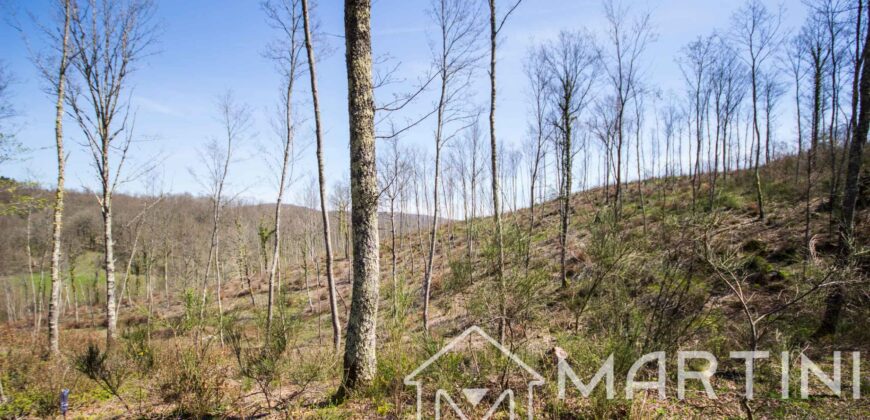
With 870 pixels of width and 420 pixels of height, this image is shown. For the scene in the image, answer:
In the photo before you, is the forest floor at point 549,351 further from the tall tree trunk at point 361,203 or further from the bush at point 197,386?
the tall tree trunk at point 361,203

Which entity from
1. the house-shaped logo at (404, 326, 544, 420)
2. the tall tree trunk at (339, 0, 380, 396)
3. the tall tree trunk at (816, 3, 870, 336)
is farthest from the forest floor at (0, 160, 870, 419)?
the tall tree trunk at (339, 0, 380, 396)

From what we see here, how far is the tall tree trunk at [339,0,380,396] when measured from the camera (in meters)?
4.30

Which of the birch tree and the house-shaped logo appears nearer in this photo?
the house-shaped logo

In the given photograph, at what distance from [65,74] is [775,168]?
33464 mm

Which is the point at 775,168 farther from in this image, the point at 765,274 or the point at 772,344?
the point at 772,344

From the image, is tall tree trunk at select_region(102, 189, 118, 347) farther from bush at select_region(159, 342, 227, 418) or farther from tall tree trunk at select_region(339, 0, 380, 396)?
tall tree trunk at select_region(339, 0, 380, 396)

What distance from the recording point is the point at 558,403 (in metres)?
4.17

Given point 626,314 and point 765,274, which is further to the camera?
point 765,274

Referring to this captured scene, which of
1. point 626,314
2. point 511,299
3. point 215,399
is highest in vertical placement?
point 511,299

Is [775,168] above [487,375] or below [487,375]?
above

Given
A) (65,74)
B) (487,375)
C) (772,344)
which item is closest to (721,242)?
(772,344)

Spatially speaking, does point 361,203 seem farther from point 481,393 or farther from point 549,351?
point 549,351

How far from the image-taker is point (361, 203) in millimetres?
4355

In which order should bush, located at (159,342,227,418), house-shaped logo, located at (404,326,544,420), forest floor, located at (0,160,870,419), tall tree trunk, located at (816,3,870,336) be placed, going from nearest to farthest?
house-shaped logo, located at (404,326,544,420), forest floor, located at (0,160,870,419), bush, located at (159,342,227,418), tall tree trunk, located at (816,3,870,336)
